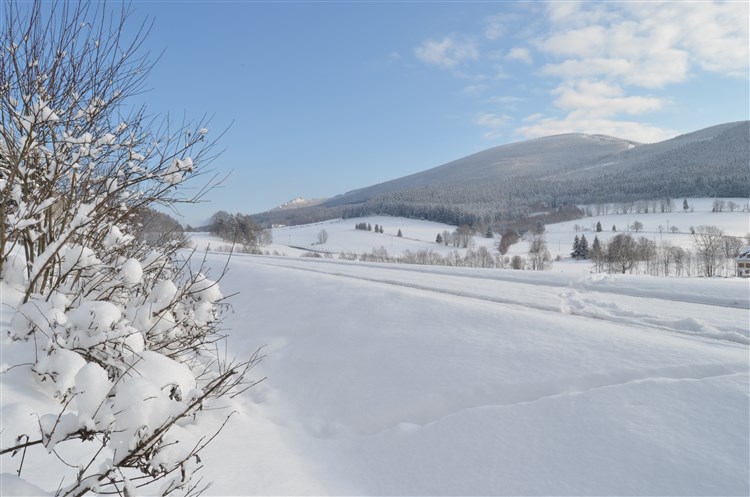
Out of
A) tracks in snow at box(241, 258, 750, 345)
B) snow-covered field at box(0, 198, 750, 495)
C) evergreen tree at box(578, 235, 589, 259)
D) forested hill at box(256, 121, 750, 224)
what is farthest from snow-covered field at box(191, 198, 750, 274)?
snow-covered field at box(0, 198, 750, 495)

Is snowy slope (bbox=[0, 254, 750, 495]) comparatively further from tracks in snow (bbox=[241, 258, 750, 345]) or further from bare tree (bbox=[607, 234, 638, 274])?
bare tree (bbox=[607, 234, 638, 274])

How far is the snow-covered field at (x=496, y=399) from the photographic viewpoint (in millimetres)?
3869

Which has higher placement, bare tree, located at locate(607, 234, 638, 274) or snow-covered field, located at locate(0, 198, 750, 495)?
snow-covered field, located at locate(0, 198, 750, 495)

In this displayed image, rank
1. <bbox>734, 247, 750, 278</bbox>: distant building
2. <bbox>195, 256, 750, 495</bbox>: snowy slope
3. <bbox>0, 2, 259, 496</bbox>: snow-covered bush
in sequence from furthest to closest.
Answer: <bbox>734, 247, 750, 278</bbox>: distant building, <bbox>195, 256, 750, 495</bbox>: snowy slope, <bbox>0, 2, 259, 496</bbox>: snow-covered bush

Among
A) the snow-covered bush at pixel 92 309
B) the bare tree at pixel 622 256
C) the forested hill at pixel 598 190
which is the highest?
the forested hill at pixel 598 190

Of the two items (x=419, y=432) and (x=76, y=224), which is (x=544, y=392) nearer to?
(x=419, y=432)

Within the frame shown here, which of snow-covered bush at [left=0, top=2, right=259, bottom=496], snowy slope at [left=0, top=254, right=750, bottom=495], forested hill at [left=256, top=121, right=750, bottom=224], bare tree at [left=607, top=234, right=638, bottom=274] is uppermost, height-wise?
forested hill at [left=256, top=121, right=750, bottom=224]

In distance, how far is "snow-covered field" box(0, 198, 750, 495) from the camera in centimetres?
387

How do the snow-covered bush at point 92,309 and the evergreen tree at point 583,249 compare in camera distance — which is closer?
the snow-covered bush at point 92,309

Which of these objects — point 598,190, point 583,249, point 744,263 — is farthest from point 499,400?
point 598,190

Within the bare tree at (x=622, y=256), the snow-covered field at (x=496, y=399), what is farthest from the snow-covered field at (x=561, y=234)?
the snow-covered field at (x=496, y=399)

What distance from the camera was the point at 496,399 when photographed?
17.0 feet

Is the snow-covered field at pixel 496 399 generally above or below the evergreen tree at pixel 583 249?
above

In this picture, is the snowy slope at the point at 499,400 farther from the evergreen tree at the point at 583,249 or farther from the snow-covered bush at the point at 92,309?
the evergreen tree at the point at 583,249
